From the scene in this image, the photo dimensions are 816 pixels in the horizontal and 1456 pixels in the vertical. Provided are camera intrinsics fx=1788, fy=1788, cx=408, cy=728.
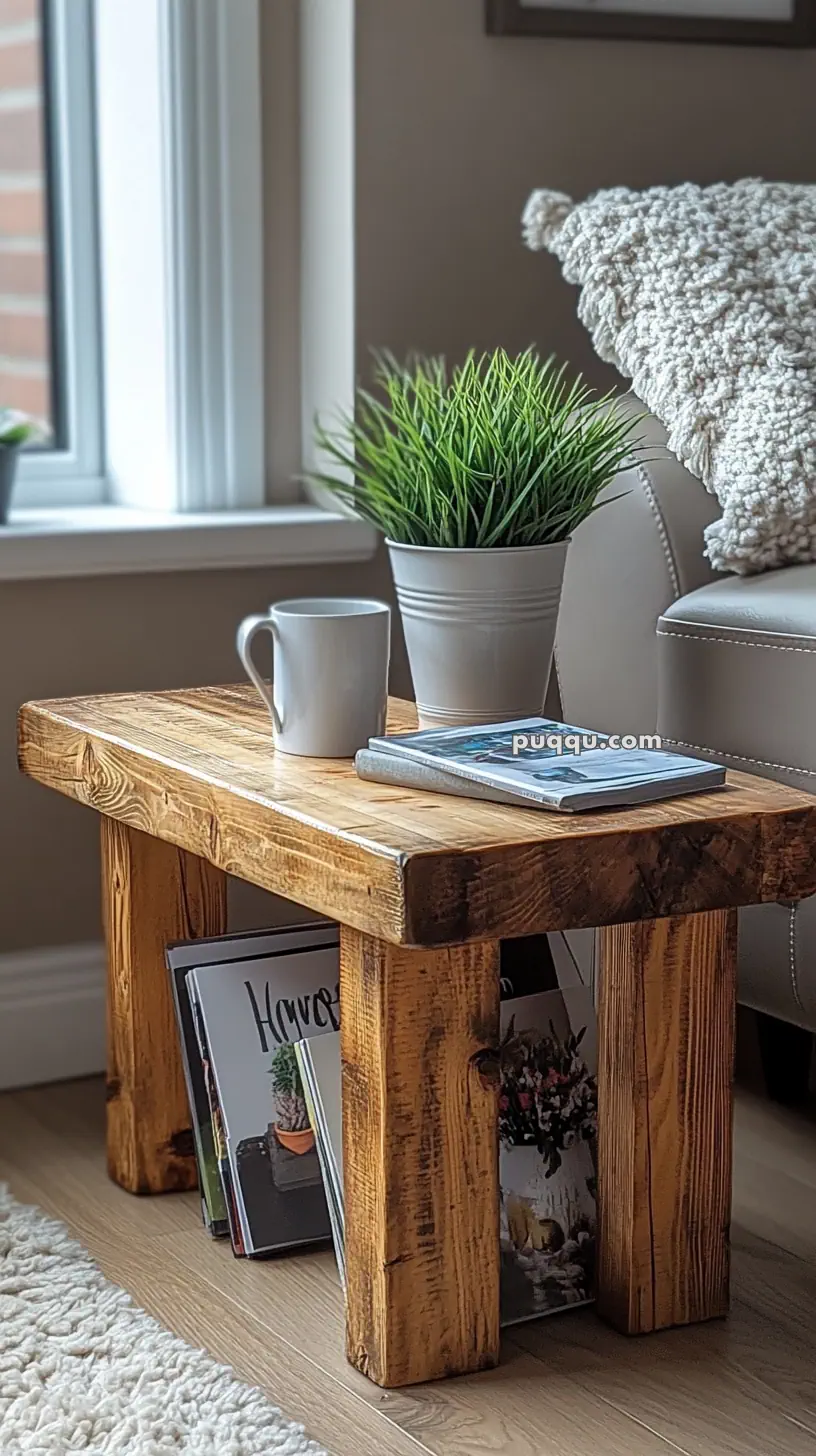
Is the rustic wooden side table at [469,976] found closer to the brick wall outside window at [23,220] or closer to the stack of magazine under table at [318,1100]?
the stack of magazine under table at [318,1100]

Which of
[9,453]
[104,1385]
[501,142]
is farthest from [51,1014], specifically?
[501,142]

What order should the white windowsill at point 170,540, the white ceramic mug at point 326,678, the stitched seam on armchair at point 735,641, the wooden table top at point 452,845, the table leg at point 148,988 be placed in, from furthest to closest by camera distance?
the white windowsill at point 170,540
the table leg at point 148,988
the stitched seam on armchair at point 735,641
the white ceramic mug at point 326,678
the wooden table top at point 452,845

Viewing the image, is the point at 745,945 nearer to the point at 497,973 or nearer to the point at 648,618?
the point at 648,618

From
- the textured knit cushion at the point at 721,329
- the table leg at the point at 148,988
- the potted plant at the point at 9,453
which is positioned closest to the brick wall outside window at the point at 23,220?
the potted plant at the point at 9,453

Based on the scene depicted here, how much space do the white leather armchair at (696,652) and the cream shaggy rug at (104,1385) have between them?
601 millimetres

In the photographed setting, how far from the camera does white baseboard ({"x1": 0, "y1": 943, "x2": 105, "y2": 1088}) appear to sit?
1964 millimetres

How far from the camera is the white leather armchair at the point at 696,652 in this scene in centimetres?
152

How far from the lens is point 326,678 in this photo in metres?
1.39

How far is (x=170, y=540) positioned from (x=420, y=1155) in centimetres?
89

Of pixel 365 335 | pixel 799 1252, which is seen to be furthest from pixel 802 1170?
pixel 365 335

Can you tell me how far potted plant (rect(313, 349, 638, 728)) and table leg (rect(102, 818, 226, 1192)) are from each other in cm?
31

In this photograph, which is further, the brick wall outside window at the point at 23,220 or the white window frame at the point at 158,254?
the brick wall outside window at the point at 23,220

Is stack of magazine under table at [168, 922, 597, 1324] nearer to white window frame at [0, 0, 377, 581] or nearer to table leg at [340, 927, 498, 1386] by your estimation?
table leg at [340, 927, 498, 1386]

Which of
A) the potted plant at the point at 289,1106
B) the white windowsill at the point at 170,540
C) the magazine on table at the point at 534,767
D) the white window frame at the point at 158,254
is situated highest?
the white window frame at the point at 158,254
